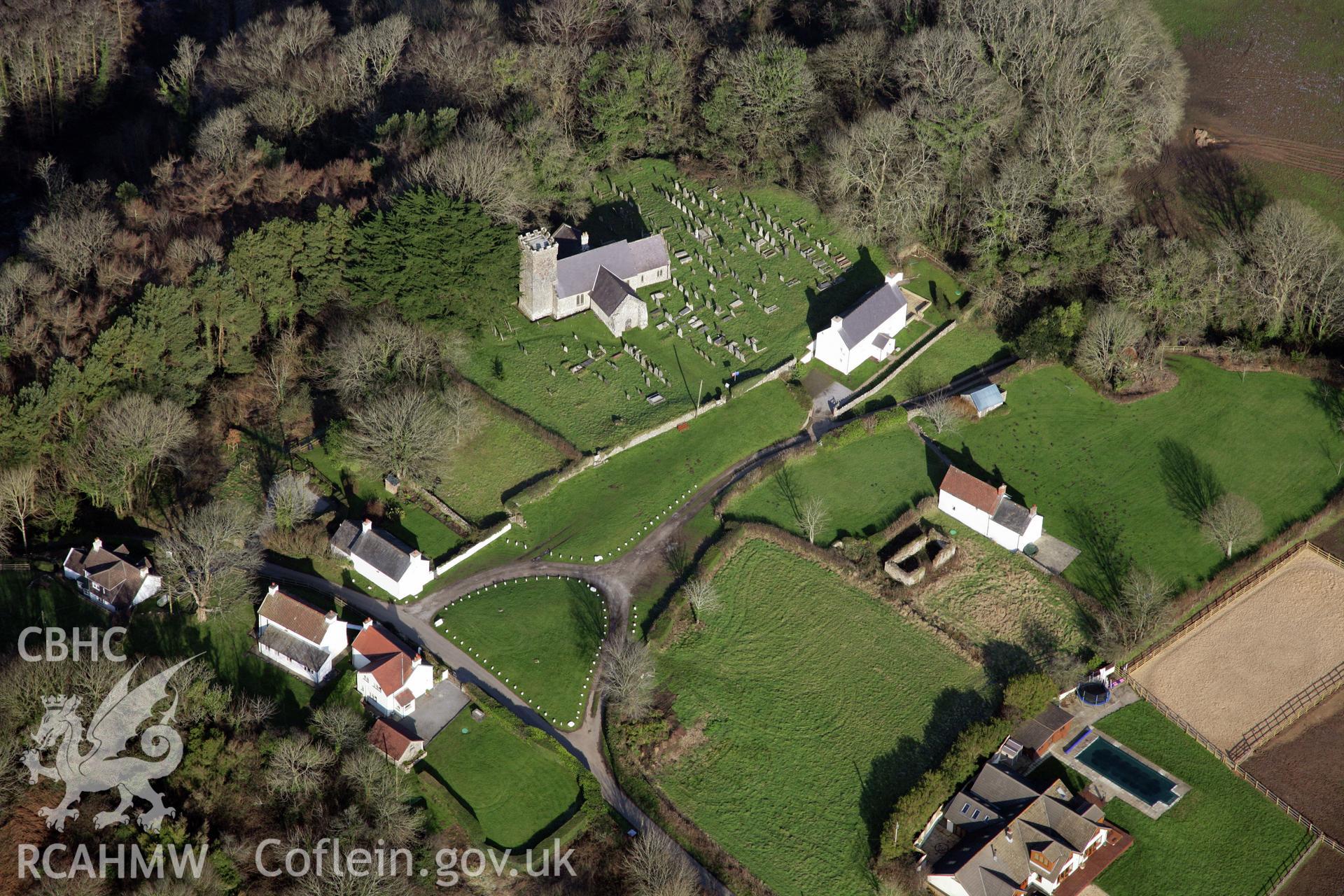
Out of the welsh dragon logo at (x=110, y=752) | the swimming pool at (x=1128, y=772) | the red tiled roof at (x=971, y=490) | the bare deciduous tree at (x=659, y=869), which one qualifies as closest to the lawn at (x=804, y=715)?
the bare deciduous tree at (x=659, y=869)

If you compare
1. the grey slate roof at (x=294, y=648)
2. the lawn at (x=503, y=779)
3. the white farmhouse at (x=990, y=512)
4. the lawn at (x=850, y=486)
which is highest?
the white farmhouse at (x=990, y=512)

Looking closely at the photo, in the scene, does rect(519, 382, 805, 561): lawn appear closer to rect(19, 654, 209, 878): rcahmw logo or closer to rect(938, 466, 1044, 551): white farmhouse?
rect(938, 466, 1044, 551): white farmhouse

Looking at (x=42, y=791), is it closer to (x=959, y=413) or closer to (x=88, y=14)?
(x=959, y=413)

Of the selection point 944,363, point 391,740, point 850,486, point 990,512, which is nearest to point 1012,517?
point 990,512

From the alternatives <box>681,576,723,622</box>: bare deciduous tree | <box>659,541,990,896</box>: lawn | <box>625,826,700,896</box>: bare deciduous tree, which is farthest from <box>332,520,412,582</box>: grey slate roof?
<box>625,826,700,896</box>: bare deciduous tree

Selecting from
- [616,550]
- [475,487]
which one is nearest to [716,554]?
[616,550]

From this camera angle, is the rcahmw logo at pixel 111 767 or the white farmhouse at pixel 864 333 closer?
the rcahmw logo at pixel 111 767

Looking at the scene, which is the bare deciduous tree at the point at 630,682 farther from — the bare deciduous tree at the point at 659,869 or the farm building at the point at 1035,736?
the farm building at the point at 1035,736
